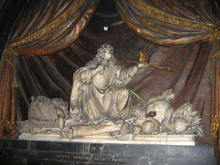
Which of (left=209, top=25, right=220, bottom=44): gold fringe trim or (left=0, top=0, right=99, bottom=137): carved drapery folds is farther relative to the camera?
(left=0, top=0, right=99, bottom=137): carved drapery folds

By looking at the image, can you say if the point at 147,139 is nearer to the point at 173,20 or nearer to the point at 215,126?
the point at 215,126

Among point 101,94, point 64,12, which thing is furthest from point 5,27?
point 101,94

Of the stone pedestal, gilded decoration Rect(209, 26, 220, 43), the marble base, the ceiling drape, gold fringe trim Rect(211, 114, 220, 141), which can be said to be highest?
the ceiling drape

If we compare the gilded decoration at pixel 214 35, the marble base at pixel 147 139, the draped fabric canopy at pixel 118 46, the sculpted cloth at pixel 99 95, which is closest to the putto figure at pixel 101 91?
the sculpted cloth at pixel 99 95

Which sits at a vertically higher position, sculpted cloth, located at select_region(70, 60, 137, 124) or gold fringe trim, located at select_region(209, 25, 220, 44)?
gold fringe trim, located at select_region(209, 25, 220, 44)

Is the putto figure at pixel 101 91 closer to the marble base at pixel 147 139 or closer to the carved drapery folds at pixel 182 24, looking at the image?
the marble base at pixel 147 139

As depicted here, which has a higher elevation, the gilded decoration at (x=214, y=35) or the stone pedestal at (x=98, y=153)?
the gilded decoration at (x=214, y=35)

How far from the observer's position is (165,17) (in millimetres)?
3883

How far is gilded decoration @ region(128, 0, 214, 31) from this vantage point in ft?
12.2

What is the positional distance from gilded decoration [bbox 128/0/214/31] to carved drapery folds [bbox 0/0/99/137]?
103cm

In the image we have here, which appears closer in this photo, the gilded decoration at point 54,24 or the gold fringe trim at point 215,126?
the gold fringe trim at point 215,126

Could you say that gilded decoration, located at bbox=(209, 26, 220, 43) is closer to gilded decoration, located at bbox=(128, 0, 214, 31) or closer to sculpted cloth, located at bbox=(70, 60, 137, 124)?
gilded decoration, located at bbox=(128, 0, 214, 31)

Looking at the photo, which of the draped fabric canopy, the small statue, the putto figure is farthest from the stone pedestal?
the putto figure

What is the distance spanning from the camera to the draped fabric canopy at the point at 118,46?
12.5ft
